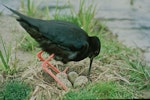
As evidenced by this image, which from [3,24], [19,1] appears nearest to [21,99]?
[3,24]

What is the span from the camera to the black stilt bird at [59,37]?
22.3ft

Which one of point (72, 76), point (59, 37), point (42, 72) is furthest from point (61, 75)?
point (59, 37)

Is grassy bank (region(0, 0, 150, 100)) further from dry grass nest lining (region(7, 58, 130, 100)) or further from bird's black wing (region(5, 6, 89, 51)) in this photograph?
bird's black wing (region(5, 6, 89, 51))

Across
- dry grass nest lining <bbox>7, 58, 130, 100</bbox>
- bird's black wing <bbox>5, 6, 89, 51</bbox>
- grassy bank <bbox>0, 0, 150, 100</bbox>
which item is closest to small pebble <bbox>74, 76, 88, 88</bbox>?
grassy bank <bbox>0, 0, 150, 100</bbox>

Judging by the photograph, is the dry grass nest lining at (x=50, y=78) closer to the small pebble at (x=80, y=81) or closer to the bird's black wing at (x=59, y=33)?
the small pebble at (x=80, y=81)

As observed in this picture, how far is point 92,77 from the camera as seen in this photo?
23.5 feet

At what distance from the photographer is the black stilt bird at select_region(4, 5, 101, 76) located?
679cm

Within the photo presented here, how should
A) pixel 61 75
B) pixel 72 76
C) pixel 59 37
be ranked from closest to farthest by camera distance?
1. pixel 59 37
2. pixel 61 75
3. pixel 72 76

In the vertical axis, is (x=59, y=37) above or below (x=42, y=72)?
above

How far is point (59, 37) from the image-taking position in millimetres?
6824

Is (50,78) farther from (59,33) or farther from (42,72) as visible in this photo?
(59,33)

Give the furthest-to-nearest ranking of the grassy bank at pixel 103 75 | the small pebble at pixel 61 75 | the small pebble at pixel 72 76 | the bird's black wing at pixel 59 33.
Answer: the small pebble at pixel 72 76
the small pebble at pixel 61 75
the bird's black wing at pixel 59 33
the grassy bank at pixel 103 75

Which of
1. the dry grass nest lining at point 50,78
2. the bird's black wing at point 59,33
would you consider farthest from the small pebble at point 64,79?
the bird's black wing at point 59,33

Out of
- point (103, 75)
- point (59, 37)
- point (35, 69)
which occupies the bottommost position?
point (103, 75)
